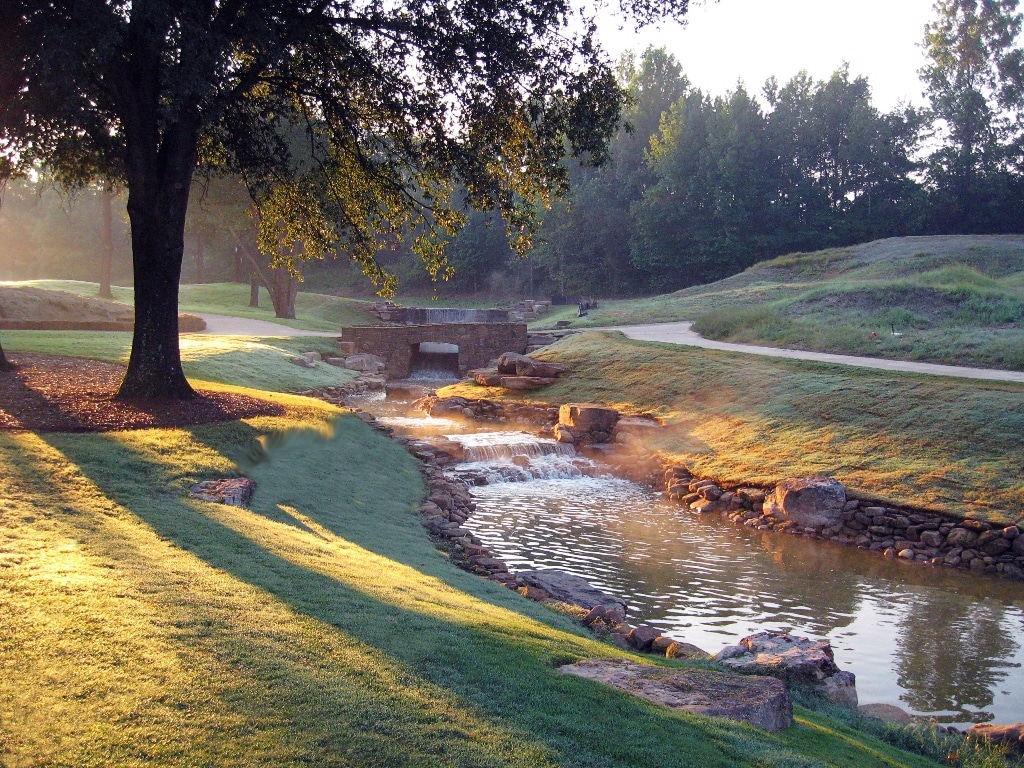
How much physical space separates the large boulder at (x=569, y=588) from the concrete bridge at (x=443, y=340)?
25.1 m

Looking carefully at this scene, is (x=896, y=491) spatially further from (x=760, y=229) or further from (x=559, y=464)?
(x=760, y=229)

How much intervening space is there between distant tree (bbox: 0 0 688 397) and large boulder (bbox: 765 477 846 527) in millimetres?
6431

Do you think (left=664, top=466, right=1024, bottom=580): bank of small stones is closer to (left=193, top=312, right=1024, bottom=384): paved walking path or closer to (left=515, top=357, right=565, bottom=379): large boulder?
(left=193, top=312, right=1024, bottom=384): paved walking path

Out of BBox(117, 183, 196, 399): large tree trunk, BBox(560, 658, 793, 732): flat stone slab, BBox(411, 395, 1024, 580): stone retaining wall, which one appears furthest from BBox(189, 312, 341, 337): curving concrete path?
BBox(560, 658, 793, 732): flat stone slab

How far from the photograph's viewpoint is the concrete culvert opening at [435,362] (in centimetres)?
3622

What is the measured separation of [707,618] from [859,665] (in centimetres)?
170

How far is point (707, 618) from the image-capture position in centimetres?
966

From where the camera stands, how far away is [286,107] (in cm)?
1602

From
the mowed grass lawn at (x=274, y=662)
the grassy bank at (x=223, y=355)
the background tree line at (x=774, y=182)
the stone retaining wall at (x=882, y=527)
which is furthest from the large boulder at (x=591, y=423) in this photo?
the background tree line at (x=774, y=182)

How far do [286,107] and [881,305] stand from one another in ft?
73.4

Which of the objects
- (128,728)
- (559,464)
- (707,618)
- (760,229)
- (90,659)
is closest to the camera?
(128,728)

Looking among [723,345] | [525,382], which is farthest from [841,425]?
[525,382]

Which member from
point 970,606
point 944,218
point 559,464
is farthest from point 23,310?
point 944,218

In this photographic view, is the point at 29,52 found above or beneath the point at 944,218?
beneath
